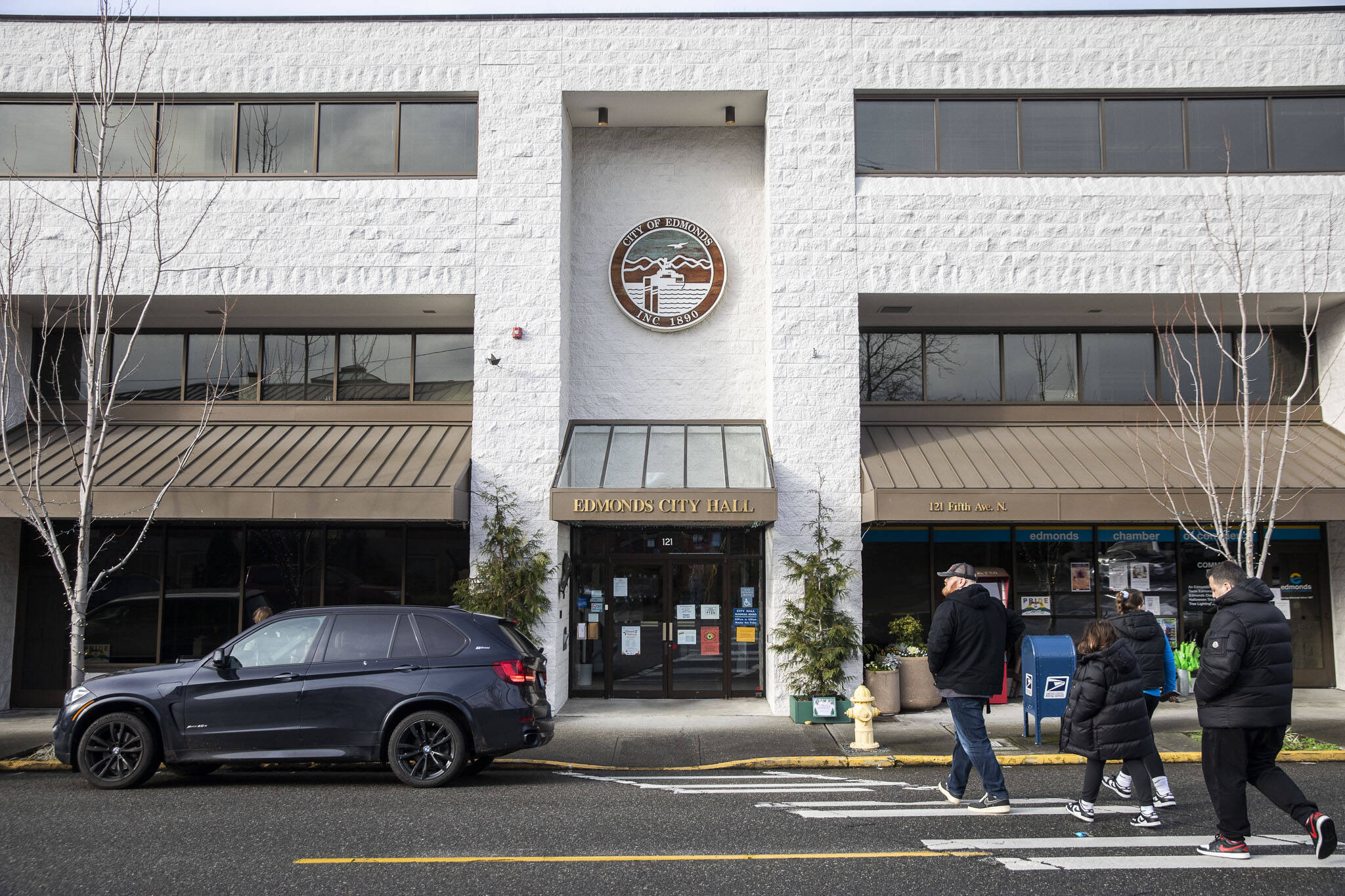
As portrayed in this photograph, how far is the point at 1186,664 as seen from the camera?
13914mm

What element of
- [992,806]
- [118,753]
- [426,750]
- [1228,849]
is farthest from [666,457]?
[1228,849]

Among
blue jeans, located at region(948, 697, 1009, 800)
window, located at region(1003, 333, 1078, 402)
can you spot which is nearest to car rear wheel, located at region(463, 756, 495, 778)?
blue jeans, located at region(948, 697, 1009, 800)

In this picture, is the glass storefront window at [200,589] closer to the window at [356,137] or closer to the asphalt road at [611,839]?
the asphalt road at [611,839]

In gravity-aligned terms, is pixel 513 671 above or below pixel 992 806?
above

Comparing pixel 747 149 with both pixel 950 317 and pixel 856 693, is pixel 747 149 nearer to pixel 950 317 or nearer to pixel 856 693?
pixel 950 317

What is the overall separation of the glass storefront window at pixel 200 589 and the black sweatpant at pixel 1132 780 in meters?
11.7

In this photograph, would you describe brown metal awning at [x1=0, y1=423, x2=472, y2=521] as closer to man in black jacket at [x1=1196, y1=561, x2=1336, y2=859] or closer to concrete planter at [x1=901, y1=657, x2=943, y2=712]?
concrete planter at [x1=901, y1=657, x2=943, y2=712]

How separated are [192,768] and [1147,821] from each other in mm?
8360

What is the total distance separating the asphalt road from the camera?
5707 millimetres

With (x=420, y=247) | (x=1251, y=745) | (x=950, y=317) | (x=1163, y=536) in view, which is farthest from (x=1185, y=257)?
(x=420, y=247)

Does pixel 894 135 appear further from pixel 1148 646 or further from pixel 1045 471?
pixel 1148 646

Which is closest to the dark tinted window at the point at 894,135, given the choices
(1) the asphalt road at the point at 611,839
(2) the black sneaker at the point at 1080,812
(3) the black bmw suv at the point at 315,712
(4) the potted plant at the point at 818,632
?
(4) the potted plant at the point at 818,632

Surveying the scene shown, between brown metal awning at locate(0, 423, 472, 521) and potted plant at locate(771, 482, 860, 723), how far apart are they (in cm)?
468

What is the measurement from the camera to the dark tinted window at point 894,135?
552 inches
